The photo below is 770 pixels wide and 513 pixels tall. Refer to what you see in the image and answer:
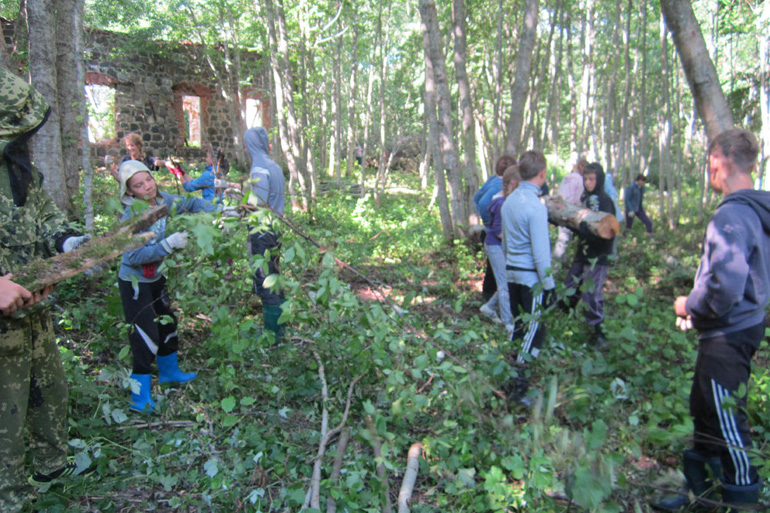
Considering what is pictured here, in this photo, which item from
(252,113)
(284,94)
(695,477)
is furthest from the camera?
(252,113)

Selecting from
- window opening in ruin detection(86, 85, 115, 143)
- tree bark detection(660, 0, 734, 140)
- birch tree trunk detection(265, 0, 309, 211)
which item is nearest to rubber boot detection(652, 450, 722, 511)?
tree bark detection(660, 0, 734, 140)

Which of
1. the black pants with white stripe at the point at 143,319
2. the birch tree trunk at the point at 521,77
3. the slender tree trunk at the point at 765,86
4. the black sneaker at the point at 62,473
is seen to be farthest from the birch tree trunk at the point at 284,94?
the slender tree trunk at the point at 765,86

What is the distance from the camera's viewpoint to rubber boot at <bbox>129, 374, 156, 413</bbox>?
11.0 ft

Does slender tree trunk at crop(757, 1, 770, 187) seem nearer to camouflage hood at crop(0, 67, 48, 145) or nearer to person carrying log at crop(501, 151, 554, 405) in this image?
person carrying log at crop(501, 151, 554, 405)

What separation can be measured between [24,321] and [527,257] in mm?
3127

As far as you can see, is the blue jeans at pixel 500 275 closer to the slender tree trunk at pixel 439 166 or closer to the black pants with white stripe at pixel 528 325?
the black pants with white stripe at pixel 528 325

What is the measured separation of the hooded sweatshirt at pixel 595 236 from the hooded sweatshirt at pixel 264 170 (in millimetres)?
3006

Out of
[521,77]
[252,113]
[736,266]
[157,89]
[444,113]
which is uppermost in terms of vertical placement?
[157,89]

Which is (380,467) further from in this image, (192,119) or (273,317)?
(192,119)

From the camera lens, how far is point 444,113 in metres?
7.54

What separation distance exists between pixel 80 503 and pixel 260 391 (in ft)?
4.27

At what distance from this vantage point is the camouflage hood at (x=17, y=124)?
2.03m

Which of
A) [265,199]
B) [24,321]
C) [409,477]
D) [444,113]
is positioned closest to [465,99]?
[444,113]

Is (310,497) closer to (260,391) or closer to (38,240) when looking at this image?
(260,391)
